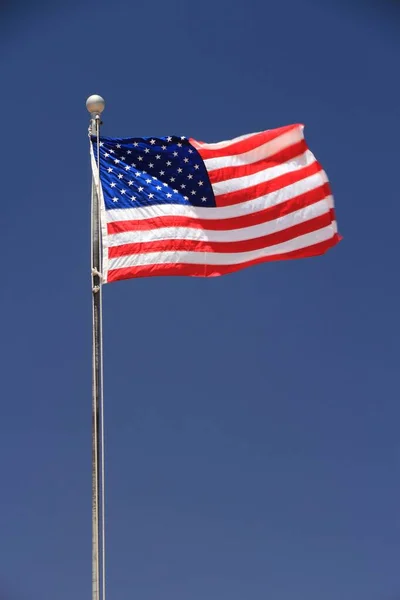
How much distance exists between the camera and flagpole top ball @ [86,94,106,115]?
2105 centimetres

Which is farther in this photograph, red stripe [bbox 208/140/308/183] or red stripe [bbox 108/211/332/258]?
red stripe [bbox 208/140/308/183]

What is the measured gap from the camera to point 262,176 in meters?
21.9

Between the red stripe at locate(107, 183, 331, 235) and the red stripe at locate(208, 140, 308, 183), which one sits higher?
the red stripe at locate(208, 140, 308, 183)

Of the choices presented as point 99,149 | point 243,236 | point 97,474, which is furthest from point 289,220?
point 97,474

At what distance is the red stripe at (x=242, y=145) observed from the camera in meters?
21.9

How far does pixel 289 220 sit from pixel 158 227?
253 cm

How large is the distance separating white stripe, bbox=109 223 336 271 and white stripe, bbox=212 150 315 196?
1.29m

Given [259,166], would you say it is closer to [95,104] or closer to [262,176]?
[262,176]

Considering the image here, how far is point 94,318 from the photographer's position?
20.1 meters

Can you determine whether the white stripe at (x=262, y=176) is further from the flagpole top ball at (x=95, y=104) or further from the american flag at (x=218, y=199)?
the flagpole top ball at (x=95, y=104)

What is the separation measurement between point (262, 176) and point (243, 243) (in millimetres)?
1398

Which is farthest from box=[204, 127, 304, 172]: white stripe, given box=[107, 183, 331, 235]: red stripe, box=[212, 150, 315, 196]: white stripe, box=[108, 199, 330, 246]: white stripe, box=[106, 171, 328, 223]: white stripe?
box=[108, 199, 330, 246]: white stripe

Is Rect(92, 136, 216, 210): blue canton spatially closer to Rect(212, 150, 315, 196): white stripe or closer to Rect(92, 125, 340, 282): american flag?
Rect(92, 125, 340, 282): american flag

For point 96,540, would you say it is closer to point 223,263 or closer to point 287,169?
point 223,263
